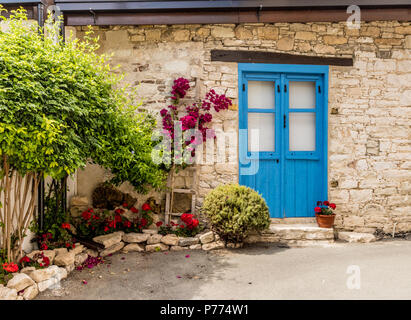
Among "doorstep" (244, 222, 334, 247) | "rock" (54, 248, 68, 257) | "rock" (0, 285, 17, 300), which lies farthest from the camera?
"doorstep" (244, 222, 334, 247)

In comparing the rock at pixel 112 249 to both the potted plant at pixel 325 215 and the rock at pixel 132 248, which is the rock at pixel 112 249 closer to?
the rock at pixel 132 248

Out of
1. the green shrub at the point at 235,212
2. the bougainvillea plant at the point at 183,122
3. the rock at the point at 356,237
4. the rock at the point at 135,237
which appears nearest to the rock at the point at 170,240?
the rock at the point at 135,237

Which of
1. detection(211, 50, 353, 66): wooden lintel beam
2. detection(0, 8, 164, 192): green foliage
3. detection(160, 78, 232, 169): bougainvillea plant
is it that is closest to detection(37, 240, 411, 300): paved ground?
detection(0, 8, 164, 192): green foliage

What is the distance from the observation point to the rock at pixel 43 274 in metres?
3.55

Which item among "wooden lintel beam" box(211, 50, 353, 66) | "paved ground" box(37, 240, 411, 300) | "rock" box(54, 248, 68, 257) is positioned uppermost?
"wooden lintel beam" box(211, 50, 353, 66)

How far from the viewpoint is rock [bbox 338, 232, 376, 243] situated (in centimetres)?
545

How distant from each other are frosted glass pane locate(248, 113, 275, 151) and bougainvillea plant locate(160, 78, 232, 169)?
0.59 m

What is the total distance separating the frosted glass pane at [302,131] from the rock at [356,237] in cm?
148

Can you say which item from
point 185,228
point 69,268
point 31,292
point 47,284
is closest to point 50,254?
point 69,268

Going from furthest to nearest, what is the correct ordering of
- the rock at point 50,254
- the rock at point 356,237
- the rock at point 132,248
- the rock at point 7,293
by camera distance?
the rock at point 356,237
the rock at point 132,248
the rock at point 50,254
the rock at point 7,293

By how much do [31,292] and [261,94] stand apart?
4.29 meters

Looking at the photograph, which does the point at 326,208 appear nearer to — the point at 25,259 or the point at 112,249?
the point at 112,249

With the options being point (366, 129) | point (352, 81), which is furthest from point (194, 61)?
point (366, 129)

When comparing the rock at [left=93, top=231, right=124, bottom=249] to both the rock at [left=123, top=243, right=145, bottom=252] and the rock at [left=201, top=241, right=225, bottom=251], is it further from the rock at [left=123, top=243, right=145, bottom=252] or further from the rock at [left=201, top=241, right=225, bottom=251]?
Answer: the rock at [left=201, top=241, right=225, bottom=251]
